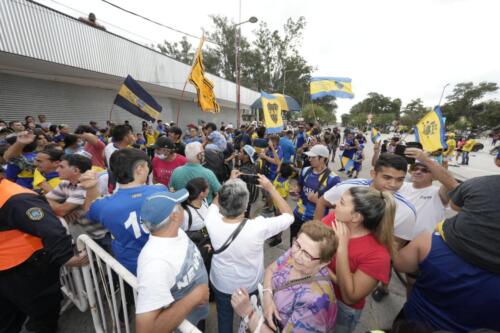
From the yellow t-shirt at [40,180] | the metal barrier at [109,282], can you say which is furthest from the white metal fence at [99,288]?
the yellow t-shirt at [40,180]

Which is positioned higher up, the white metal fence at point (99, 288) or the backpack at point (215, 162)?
the backpack at point (215, 162)

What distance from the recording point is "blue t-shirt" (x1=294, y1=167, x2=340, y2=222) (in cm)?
294

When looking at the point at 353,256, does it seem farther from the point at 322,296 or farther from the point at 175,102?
the point at 175,102

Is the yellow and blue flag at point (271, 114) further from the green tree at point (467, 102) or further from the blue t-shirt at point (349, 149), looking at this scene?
the green tree at point (467, 102)

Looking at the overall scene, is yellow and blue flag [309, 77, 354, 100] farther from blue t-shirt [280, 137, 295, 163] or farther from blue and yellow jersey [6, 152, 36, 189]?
blue and yellow jersey [6, 152, 36, 189]

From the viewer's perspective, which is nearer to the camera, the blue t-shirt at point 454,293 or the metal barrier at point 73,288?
the blue t-shirt at point 454,293

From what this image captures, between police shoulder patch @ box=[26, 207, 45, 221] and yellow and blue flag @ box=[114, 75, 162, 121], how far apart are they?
3.74 metres

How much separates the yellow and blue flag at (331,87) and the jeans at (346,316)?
802cm

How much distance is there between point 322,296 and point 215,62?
43.2m

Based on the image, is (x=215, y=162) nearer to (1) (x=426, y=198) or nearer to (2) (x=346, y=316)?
(2) (x=346, y=316)

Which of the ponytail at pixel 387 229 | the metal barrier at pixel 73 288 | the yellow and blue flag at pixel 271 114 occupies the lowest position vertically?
the metal barrier at pixel 73 288

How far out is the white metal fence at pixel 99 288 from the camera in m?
1.69

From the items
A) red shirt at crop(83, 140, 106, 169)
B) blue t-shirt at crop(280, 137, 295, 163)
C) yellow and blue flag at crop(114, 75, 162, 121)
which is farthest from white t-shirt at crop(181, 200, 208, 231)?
blue t-shirt at crop(280, 137, 295, 163)

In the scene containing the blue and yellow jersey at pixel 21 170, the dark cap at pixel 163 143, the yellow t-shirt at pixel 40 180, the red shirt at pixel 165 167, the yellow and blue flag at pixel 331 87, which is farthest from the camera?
the yellow and blue flag at pixel 331 87
